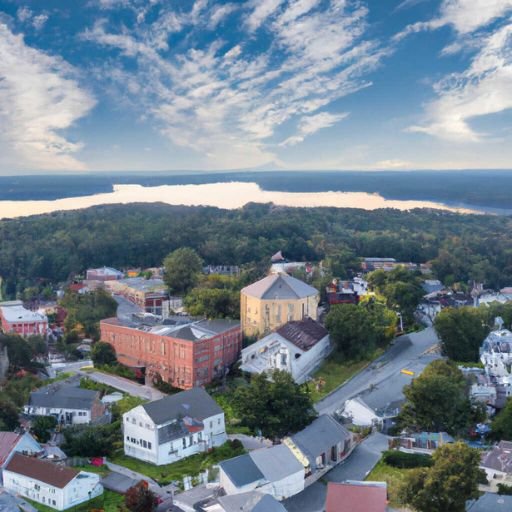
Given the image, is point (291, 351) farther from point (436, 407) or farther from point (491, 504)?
point (491, 504)

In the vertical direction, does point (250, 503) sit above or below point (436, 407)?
below

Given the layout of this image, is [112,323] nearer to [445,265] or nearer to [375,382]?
[375,382]

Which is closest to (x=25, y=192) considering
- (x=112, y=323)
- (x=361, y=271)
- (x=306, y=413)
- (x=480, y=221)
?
(x=480, y=221)

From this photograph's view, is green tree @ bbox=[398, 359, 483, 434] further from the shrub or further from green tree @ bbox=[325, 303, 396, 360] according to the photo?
green tree @ bbox=[325, 303, 396, 360]

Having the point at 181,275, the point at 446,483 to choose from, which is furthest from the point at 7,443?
the point at 181,275

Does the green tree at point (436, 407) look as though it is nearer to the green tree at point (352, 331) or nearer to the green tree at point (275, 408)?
the green tree at point (275, 408)

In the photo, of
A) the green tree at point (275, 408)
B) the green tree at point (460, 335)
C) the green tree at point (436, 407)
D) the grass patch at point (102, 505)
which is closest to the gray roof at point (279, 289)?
the green tree at point (460, 335)

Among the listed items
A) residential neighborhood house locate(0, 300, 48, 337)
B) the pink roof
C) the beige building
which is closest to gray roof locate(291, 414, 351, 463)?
the pink roof
